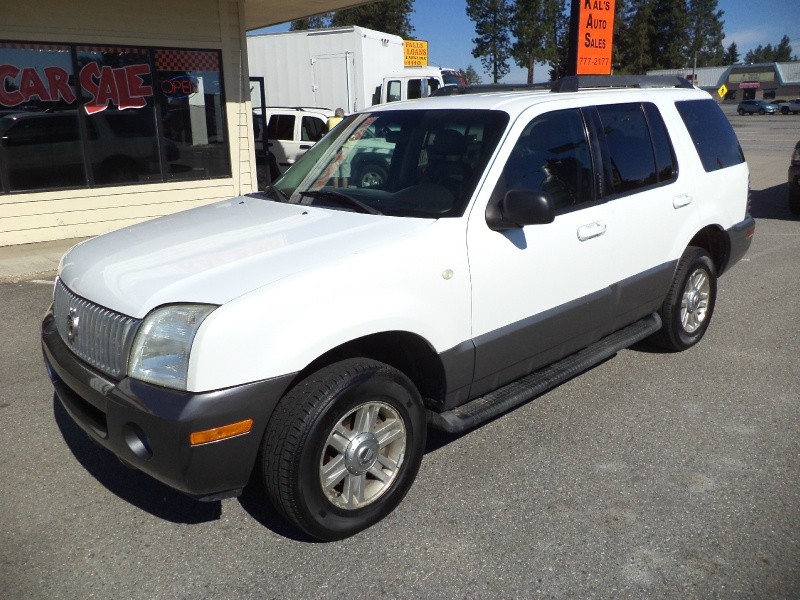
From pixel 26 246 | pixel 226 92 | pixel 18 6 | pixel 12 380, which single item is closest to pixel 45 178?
pixel 26 246

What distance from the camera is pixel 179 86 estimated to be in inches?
423

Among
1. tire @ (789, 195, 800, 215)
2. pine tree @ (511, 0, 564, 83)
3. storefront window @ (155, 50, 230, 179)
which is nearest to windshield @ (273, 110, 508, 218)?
storefront window @ (155, 50, 230, 179)

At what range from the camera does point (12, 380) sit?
16.1ft

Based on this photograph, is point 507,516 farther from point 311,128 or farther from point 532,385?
point 311,128

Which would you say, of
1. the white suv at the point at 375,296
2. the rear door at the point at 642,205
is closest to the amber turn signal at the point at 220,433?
the white suv at the point at 375,296

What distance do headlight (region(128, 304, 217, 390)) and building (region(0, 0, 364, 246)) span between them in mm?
7955

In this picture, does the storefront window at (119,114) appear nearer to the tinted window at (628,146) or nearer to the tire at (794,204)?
the tinted window at (628,146)

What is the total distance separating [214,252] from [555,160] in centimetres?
192

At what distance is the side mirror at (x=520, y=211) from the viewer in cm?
334

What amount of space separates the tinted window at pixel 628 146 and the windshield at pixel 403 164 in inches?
36.5

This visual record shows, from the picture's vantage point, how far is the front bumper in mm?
2600

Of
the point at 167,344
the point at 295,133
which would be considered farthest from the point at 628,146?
the point at 295,133

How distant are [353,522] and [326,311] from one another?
0.96 metres

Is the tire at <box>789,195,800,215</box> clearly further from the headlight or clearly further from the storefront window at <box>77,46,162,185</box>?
the headlight
